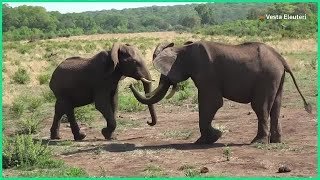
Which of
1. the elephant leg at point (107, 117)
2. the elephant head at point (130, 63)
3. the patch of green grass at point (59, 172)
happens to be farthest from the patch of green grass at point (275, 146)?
the patch of green grass at point (59, 172)

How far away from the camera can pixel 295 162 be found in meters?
10.1

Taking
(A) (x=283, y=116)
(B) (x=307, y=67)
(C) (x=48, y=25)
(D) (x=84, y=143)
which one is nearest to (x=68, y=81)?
(D) (x=84, y=143)

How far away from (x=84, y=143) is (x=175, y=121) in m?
3.56

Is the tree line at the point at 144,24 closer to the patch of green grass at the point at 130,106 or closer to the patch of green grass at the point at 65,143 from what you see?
the patch of green grass at the point at 130,106

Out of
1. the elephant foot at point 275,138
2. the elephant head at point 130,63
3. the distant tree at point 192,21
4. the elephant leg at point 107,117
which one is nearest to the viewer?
the elephant foot at point 275,138

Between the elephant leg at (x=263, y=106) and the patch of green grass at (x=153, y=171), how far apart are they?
116 inches

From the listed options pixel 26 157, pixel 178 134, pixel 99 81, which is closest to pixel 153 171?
pixel 26 157

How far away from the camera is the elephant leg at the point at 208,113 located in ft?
39.4

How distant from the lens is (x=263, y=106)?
12.0 meters

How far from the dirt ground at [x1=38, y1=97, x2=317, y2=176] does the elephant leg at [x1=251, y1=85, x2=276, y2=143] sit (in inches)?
12.9

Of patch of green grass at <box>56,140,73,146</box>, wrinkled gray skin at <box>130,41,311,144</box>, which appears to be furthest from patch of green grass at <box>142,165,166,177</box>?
patch of green grass at <box>56,140,73,146</box>

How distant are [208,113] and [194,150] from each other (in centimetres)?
→ 98

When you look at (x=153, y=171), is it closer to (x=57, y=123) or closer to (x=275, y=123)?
(x=275, y=123)

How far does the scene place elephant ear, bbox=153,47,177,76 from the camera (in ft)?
40.6
